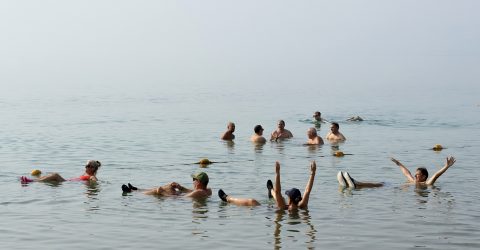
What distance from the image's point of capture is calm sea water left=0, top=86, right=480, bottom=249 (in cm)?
1448

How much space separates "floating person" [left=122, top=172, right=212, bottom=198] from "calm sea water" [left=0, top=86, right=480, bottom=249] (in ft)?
0.84

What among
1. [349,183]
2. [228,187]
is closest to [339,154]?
[349,183]

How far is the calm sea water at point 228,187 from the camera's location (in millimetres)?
14484

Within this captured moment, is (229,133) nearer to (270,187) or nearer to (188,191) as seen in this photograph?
(188,191)

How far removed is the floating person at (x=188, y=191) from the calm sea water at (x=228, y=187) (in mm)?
257

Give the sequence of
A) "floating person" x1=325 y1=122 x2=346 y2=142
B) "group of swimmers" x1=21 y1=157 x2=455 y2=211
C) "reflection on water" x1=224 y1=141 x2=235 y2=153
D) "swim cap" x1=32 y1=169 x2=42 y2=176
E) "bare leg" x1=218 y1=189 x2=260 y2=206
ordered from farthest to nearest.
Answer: "floating person" x1=325 y1=122 x2=346 y2=142, "reflection on water" x1=224 y1=141 x2=235 y2=153, "swim cap" x1=32 y1=169 x2=42 y2=176, "bare leg" x1=218 y1=189 x2=260 y2=206, "group of swimmers" x1=21 y1=157 x2=455 y2=211

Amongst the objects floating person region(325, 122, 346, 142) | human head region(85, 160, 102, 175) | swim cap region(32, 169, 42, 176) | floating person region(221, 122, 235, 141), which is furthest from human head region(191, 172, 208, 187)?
floating person region(221, 122, 235, 141)

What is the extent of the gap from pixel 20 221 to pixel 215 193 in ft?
17.8

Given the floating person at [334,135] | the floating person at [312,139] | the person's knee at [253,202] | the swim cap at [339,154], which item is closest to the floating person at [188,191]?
the person's knee at [253,202]

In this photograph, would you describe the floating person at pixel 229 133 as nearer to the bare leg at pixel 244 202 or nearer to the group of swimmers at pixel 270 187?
the group of swimmers at pixel 270 187

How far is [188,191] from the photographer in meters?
18.6

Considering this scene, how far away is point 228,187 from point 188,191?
221 cm

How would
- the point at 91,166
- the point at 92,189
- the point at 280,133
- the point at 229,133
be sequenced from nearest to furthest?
the point at 92,189, the point at 91,166, the point at 280,133, the point at 229,133

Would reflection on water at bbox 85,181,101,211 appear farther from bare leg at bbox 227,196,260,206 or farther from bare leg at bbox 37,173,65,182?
bare leg at bbox 227,196,260,206
